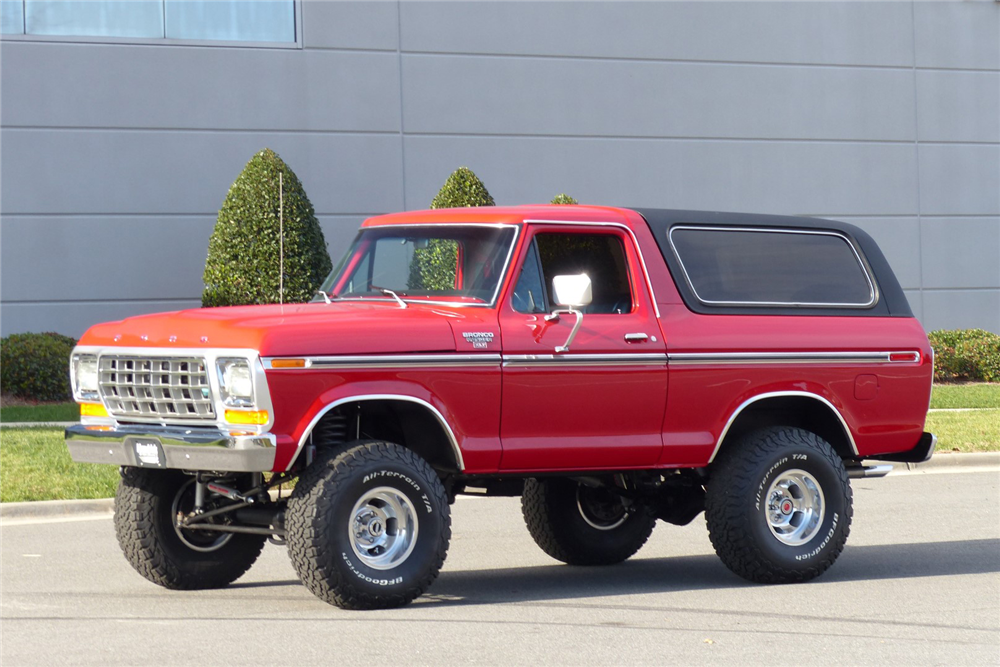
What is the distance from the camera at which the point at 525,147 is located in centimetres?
2434

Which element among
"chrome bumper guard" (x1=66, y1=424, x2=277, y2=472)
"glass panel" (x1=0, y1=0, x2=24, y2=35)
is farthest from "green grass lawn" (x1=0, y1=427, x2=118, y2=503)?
"glass panel" (x1=0, y1=0, x2=24, y2=35)

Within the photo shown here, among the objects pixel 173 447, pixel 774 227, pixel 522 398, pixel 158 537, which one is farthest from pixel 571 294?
pixel 158 537

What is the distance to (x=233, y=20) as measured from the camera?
22703 mm

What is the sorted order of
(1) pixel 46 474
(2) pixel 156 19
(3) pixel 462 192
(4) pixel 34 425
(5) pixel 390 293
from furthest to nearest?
(2) pixel 156 19
(3) pixel 462 192
(4) pixel 34 425
(1) pixel 46 474
(5) pixel 390 293

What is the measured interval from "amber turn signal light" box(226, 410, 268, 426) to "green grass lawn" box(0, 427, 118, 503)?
5675mm

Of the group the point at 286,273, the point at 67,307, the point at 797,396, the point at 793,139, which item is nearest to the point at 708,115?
the point at 793,139

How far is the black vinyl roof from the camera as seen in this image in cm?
889

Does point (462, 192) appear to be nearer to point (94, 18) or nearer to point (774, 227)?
point (94, 18)

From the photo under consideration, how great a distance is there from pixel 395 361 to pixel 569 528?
8.32 feet

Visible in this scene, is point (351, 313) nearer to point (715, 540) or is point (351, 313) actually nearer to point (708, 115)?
point (715, 540)

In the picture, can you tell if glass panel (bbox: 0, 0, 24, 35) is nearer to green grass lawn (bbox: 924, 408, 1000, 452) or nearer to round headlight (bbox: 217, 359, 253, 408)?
green grass lawn (bbox: 924, 408, 1000, 452)

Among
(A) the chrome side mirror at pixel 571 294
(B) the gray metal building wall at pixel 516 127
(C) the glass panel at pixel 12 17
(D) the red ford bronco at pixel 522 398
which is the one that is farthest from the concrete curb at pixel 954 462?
(C) the glass panel at pixel 12 17

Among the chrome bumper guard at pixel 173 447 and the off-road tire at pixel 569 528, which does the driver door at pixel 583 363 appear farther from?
the chrome bumper guard at pixel 173 447

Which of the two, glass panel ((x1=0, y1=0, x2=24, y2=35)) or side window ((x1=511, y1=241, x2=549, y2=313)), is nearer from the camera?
side window ((x1=511, y1=241, x2=549, y2=313))
